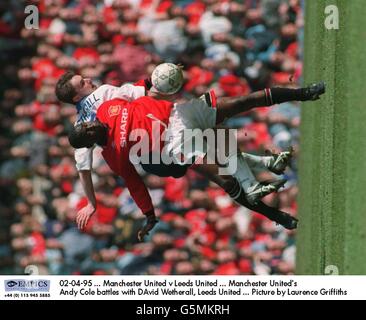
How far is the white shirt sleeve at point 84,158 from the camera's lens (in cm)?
645

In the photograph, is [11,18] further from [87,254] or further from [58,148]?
[87,254]

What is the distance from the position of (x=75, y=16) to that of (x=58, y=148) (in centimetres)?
91

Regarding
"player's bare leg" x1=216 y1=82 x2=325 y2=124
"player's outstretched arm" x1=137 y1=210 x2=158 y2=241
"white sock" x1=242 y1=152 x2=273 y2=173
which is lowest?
"player's outstretched arm" x1=137 y1=210 x2=158 y2=241

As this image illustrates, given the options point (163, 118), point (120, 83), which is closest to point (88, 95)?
point (120, 83)

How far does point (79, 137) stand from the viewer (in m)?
6.41

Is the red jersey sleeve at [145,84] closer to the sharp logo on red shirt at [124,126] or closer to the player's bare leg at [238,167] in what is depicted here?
the sharp logo on red shirt at [124,126]

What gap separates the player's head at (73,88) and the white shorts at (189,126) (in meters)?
0.51

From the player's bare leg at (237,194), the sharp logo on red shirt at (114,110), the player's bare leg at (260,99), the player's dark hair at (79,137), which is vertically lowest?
the player's bare leg at (237,194)

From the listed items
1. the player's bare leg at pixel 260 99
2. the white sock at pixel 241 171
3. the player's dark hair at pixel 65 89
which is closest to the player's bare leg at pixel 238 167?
the white sock at pixel 241 171

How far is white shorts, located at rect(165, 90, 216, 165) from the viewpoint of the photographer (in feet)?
20.7

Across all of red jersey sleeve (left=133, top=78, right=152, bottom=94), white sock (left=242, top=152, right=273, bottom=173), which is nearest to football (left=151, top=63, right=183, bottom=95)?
red jersey sleeve (left=133, top=78, right=152, bottom=94)

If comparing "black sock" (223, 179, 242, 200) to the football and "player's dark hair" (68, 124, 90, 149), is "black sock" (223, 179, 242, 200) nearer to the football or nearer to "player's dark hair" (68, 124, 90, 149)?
the football

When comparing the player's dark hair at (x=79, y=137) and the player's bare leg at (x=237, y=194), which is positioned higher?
the player's dark hair at (x=79, y=137)

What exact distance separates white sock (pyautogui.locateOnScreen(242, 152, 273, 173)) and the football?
1.85 feet
